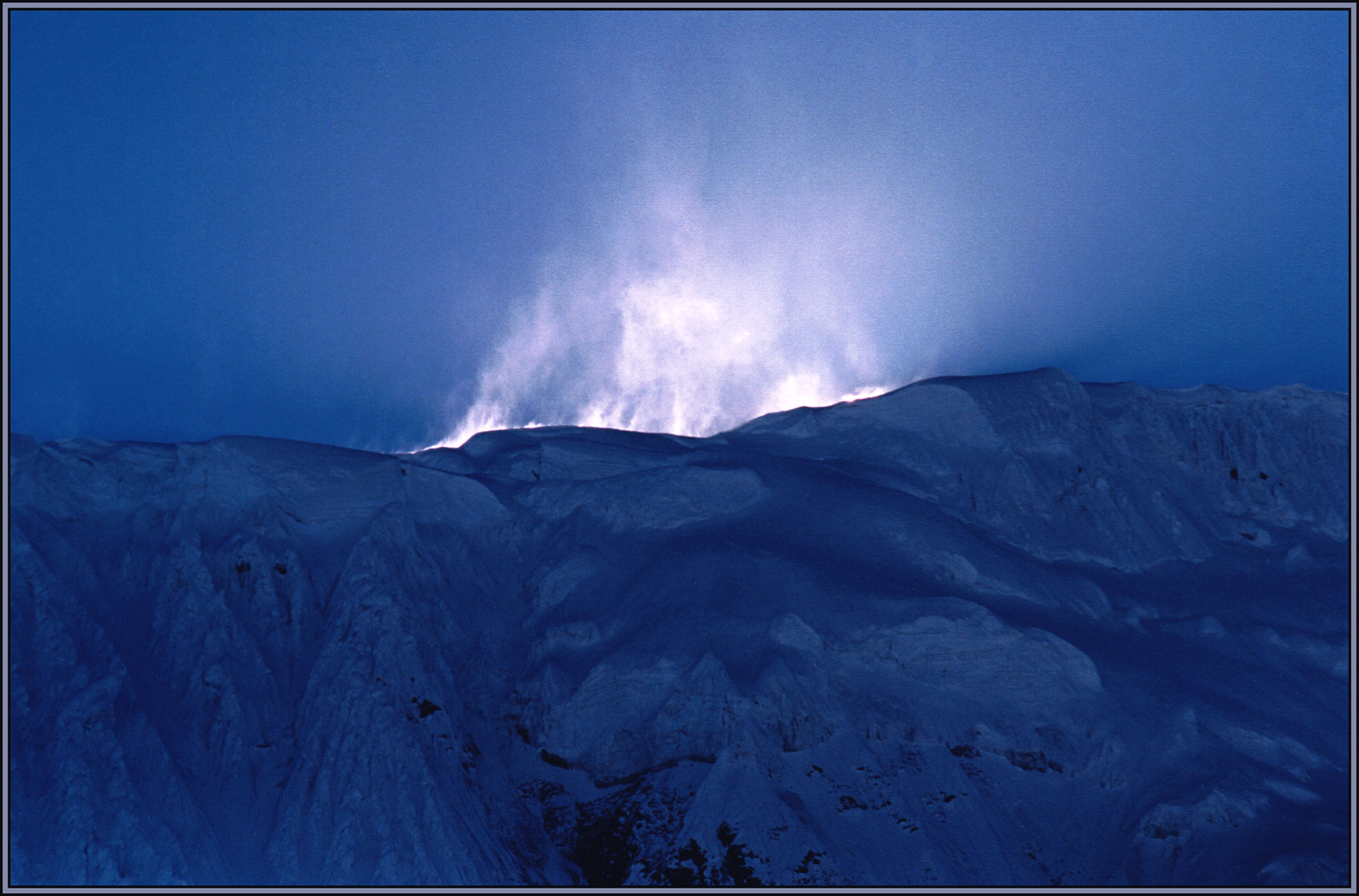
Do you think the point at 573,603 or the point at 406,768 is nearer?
the point at 406,768

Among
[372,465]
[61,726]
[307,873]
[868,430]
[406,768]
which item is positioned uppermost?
[868,430]

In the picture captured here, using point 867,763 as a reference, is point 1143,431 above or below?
above

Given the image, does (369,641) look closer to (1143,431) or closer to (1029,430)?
(1029,430)

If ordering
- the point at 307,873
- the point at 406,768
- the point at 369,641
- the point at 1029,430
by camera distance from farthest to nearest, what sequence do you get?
the point at 1029,430
the point at 369,641
the point at 406,768
the point at 307,873

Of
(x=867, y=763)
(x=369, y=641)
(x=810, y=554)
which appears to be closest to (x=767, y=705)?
(x=867, y=763)

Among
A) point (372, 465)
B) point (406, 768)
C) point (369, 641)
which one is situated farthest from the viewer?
point (372, 465)

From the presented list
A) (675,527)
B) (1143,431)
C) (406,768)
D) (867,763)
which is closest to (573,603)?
(675,527)
